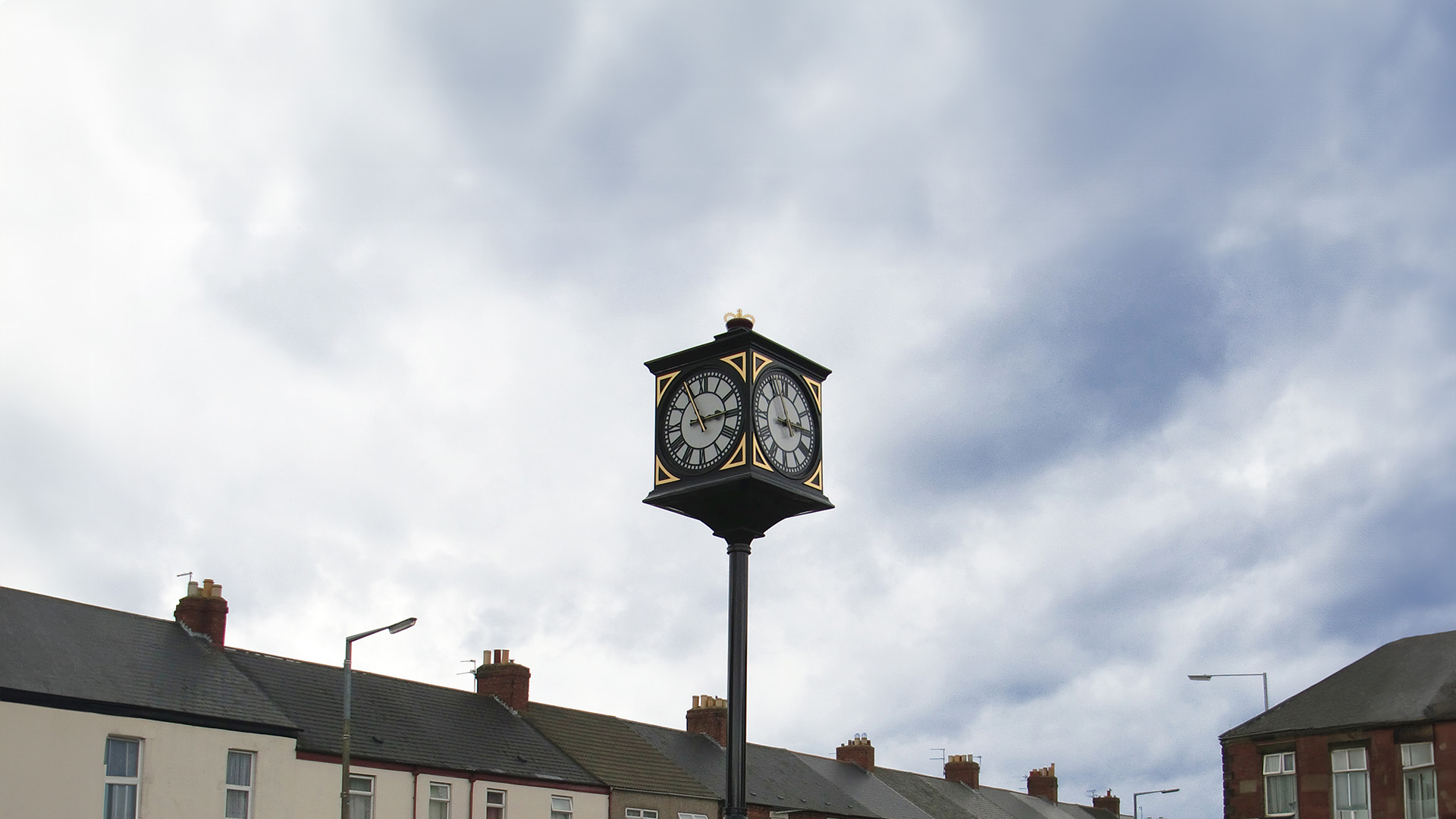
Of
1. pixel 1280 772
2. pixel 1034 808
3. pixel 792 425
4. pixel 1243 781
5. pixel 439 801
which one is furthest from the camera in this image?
pixel 1034 808

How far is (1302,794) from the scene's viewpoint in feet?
112

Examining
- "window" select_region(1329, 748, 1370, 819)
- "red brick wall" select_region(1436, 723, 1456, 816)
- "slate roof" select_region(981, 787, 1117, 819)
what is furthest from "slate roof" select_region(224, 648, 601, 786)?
"slate roof" select_region(981, 787, 1117, 819)

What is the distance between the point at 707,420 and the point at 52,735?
1710cm

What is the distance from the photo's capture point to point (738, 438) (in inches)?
565

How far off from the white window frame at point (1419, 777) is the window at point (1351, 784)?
0.95 metres

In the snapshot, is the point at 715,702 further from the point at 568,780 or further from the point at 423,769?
the point at 423,769

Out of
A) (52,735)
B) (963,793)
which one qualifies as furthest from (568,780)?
(963,793)

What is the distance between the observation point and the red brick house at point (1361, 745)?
3200 cm

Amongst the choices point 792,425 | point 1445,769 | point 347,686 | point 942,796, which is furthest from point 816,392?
point 942,796

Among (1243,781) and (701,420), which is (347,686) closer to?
(701,420)

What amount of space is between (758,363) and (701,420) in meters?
0.81

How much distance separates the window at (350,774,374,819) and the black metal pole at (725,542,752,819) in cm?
1962

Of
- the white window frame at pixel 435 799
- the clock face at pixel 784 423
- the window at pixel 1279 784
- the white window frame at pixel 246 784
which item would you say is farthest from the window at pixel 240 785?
the window at pixel 1279 784

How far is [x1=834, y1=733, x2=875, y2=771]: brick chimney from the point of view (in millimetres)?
58781
